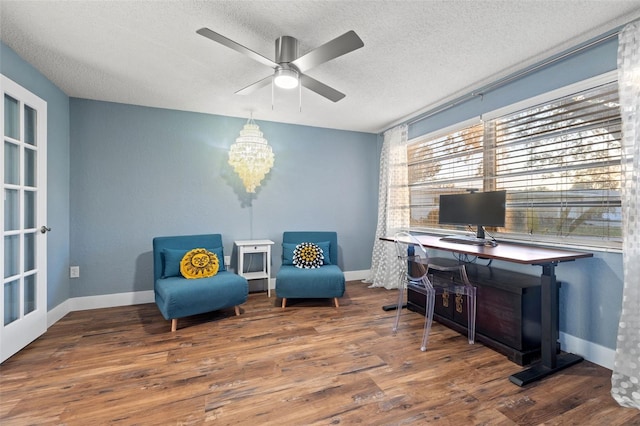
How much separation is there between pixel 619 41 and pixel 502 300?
1899 mm

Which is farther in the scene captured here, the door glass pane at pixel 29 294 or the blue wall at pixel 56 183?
the blue wall at pixel 56 183

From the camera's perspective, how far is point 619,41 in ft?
6.47

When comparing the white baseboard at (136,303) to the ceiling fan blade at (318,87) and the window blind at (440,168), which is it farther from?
the ceiling fan blade at (318,87)

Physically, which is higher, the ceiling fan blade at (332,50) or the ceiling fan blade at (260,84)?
the ceiling fan blade at (260,84)

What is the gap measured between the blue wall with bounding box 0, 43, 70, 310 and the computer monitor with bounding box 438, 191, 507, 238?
3853 mm

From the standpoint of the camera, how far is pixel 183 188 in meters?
3.75

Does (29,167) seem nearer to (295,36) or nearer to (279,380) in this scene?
(295,36)

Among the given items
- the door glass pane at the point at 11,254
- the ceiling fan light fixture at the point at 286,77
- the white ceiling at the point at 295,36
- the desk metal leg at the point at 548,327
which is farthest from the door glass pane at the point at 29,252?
the desk metal leg at the point at 548,327

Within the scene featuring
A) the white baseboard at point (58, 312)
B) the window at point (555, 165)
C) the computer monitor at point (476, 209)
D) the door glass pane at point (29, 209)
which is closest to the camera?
the window at point (555, 165)

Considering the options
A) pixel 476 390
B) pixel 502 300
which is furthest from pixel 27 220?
pixel 502 300

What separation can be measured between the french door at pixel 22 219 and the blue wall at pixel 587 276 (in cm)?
407

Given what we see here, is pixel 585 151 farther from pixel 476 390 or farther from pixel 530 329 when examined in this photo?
pixel 476 390

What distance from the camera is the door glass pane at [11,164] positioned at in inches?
88.6

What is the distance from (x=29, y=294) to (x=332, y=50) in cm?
302
